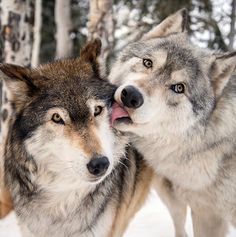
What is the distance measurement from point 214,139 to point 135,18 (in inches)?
549

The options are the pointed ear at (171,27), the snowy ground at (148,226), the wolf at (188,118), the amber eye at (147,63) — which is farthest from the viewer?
the snowy ground at (148,226)

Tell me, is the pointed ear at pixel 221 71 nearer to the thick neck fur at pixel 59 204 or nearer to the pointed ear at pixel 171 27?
the pointed ear at pixel 171 27

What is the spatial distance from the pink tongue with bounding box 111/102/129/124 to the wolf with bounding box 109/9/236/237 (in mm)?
144

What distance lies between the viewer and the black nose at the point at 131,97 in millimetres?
2779

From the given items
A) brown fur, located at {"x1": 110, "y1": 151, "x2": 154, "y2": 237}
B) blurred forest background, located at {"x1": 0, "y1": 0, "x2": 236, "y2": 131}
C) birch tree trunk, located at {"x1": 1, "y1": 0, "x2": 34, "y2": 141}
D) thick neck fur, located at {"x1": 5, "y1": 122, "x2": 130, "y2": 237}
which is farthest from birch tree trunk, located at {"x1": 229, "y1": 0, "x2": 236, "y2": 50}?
thick neck fur, located at {"x1": 5, "y1": 122, "x2": 130, "y2": 237}

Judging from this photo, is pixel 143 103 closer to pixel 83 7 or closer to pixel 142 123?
pixel 142 123

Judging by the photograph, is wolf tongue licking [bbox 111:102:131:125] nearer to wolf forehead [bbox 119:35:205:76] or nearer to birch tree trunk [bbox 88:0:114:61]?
wolf forehead [bbox 119:35:205:76]

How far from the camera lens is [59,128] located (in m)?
2.54

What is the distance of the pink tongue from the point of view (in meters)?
2.83

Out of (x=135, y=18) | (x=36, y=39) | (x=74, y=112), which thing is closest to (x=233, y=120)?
(x=74, y=112)

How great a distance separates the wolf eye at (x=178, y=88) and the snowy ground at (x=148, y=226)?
1.64m

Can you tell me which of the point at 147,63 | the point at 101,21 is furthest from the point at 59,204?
the point at 101,21

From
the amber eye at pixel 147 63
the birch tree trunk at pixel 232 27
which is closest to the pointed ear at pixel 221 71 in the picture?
the amber eye at pixel 147 63

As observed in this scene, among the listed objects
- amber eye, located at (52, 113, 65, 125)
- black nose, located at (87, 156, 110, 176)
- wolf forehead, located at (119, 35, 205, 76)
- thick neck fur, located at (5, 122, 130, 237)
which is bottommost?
thick neck fur, located at (5, 122, 130, 237)
